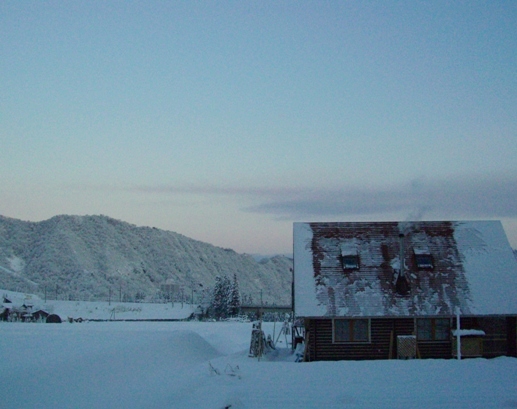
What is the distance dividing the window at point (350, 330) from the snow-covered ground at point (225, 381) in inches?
101

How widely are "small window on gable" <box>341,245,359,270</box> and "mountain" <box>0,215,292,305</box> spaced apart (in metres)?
42.9

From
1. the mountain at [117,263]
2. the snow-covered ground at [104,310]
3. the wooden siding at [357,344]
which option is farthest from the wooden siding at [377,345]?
the mountain at [117,263]

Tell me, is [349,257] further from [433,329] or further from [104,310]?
[104,310]

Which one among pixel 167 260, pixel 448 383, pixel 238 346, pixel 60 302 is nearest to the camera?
pixel 448 383

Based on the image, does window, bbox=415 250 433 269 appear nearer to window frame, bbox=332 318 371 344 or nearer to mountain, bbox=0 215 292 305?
window frame, bbox=332 318 371 344

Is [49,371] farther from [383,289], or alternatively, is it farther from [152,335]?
[383,289]

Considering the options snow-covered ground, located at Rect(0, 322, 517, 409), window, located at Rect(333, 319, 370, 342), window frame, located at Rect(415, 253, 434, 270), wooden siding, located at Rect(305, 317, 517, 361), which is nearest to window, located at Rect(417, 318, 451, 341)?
wooden siding, located at Rect(305, 317, 517, 361)

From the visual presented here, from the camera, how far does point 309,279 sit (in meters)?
22.3

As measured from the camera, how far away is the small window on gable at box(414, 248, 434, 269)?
75.9ft

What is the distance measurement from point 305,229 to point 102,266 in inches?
2294

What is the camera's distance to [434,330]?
71.3ft

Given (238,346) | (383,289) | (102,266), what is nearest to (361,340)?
(383,289)

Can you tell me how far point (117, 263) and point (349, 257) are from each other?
6274cm

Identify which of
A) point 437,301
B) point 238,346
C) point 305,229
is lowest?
point 238,346
